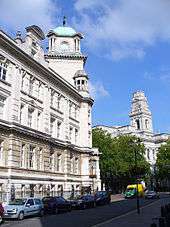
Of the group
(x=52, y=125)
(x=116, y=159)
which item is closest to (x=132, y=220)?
(x=52, y=125)

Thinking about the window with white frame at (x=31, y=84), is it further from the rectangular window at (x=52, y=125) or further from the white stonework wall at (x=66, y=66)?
the white stonework wall at (x=66, y=66)

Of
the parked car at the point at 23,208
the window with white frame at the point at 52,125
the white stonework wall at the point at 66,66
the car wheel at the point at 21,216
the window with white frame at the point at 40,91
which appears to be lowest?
the car wheel at the point at 21,216

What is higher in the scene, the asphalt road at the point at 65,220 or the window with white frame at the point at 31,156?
the window with white frame at the point at 31,156

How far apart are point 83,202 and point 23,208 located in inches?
496

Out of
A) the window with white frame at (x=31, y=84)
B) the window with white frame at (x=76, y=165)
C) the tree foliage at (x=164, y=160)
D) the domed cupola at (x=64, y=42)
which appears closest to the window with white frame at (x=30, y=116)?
the window with white frame at (x=31, y=84)

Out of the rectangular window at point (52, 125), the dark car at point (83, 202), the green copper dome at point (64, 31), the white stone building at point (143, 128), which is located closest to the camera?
the dark car at point (83, 202)

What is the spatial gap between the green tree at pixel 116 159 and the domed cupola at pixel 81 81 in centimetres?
1850

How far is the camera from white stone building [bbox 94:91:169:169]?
119812 mm

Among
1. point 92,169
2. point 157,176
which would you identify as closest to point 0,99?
point 92,169

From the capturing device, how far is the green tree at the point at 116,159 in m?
80.1

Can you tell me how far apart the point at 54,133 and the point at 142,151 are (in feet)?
155

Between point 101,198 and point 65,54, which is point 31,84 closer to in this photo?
point 101,198

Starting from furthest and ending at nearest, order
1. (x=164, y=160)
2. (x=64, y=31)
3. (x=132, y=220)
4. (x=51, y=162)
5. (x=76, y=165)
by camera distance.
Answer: (x=164, y=160) → (x=64, y=31) → (x=76, y=165) → (x=51, y=162) → (x=132, y=220)

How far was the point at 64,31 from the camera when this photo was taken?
2630 inches
